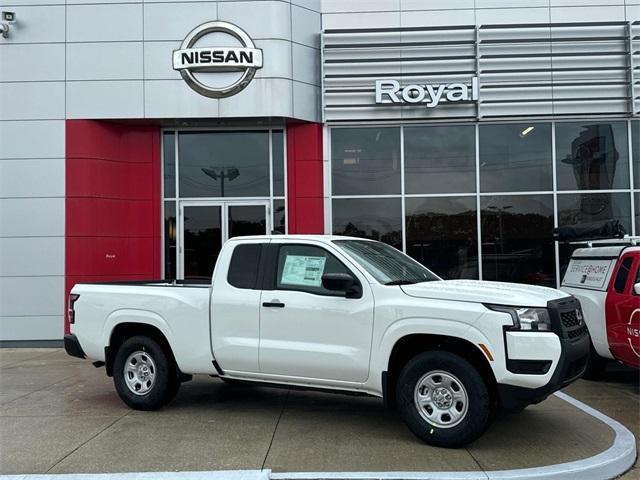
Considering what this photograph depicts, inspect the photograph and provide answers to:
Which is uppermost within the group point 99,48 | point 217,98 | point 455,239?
point 99,48

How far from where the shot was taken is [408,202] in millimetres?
12602

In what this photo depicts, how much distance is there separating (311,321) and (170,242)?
7760mm

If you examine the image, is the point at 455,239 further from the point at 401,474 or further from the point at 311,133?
the point at 401,474

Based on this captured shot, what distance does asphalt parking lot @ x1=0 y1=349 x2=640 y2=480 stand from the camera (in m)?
4.86

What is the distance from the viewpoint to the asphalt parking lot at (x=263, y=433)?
16.0ft

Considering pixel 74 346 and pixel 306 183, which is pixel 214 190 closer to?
pixel 306 183

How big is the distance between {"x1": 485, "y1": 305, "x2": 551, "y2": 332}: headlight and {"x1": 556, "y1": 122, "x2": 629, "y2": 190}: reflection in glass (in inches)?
332

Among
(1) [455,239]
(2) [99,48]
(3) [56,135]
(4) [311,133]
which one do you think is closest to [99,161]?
(3) [56,135]

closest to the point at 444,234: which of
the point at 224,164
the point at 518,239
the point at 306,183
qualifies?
the point at 518,239

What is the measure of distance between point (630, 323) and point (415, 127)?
268 inches

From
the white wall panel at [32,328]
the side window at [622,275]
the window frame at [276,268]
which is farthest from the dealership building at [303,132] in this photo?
the window frame at [276,268]

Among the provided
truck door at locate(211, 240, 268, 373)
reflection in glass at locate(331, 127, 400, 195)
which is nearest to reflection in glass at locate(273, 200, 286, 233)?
reflection in glass at locate(331, 127, 400, 195)

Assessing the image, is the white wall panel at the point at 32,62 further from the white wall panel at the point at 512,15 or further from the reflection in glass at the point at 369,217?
the white wall panel at the point at 512,15

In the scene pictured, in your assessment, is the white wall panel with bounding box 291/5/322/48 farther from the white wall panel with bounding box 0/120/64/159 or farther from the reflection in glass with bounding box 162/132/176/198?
the white wall panel with bounding box 0/120/64/159
